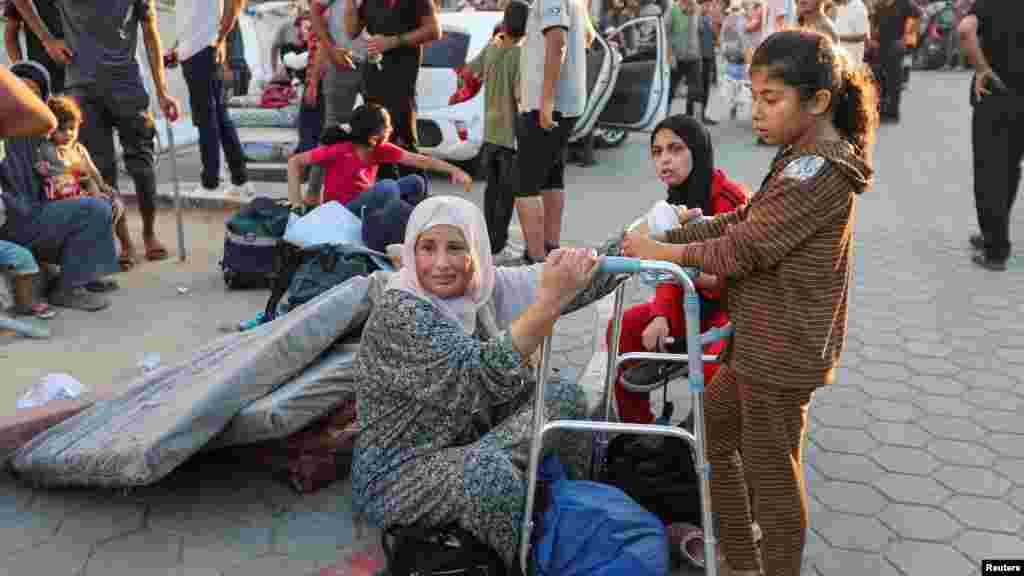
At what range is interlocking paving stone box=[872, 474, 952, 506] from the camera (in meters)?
3.36

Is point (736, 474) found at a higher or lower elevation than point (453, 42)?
lower

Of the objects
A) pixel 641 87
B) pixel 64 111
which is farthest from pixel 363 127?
pixel 641 87

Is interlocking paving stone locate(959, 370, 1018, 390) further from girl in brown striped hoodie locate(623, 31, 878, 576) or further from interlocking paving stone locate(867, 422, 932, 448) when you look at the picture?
girl in brown striped hoodie locate(623, 31, 878, 576)

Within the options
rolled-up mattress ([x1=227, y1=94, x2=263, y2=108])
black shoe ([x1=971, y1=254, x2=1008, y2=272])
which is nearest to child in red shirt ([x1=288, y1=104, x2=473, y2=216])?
black shoe ([x1=971, y1=254, x2=1008, y2=272])

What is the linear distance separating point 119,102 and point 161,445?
3.60 m

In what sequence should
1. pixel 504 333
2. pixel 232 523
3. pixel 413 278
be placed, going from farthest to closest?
1. pixel 232 523
2. pixel 413 278
3. pixel 504 333

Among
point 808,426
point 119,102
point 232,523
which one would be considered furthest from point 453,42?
point 232,523

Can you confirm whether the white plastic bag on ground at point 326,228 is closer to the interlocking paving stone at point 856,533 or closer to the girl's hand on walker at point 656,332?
the girl's hand on walker at point 656,332

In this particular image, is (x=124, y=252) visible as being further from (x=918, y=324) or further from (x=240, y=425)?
(x=918, y=324)

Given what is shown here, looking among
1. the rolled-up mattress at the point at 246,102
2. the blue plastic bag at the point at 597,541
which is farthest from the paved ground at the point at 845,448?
the rolled-up mattress at the point at 246,102

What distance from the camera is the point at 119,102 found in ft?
18.9

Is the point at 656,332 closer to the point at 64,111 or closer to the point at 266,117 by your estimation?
the point at 64,111

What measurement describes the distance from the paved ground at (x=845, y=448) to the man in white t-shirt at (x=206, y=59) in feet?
2.50

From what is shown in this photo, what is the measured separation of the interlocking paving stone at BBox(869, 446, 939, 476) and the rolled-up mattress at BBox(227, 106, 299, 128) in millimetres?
7326
